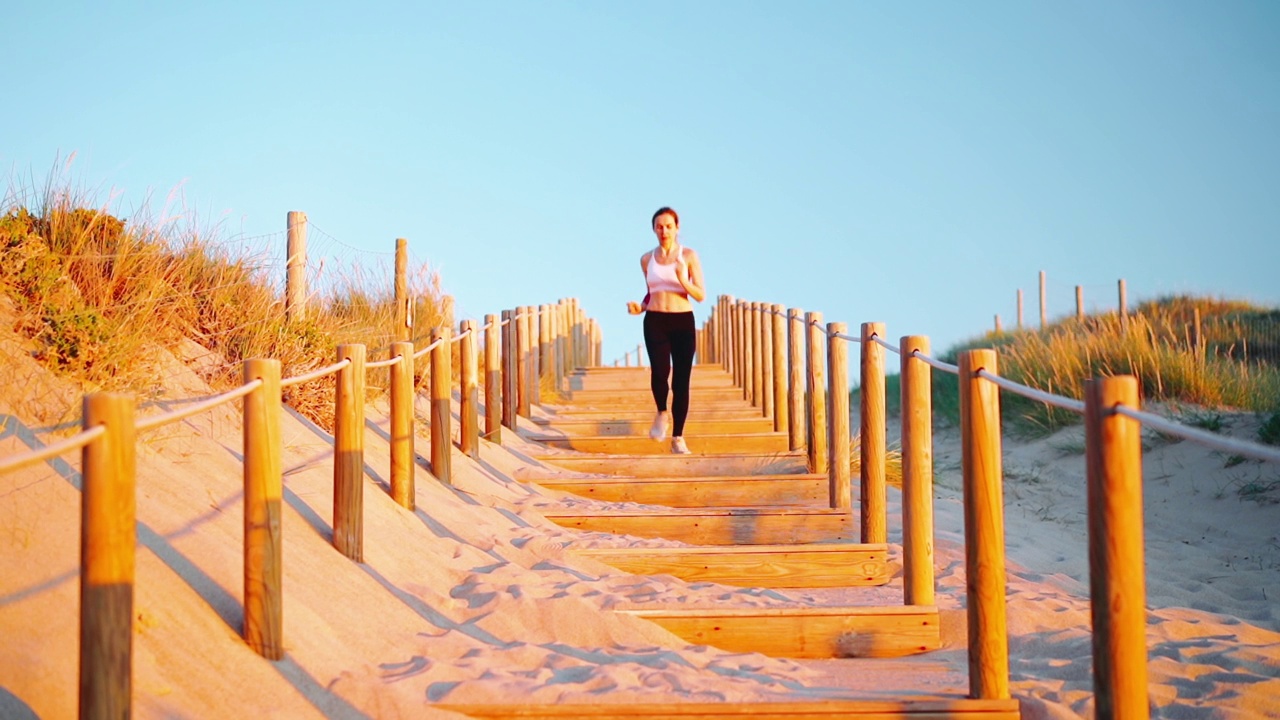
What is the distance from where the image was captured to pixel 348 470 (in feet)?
16.6

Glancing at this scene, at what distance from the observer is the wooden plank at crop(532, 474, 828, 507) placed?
834 cm

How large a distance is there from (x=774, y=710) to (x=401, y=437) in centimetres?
325

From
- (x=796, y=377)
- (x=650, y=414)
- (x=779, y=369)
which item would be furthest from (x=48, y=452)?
(x=650, y=414)

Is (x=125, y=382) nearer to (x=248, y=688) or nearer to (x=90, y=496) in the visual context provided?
(x=248, y=688)

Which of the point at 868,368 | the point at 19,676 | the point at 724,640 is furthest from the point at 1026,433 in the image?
the point at 19,676

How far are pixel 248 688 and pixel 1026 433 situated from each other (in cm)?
1173

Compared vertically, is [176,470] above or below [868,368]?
below

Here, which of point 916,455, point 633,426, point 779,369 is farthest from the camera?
point 633,426

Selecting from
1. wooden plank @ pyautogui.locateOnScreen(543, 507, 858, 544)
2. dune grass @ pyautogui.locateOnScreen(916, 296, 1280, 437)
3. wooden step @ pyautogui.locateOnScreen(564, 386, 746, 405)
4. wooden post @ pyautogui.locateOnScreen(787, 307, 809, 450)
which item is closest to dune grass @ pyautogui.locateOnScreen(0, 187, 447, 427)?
wooden plank @ pyautogui.locateOnScreen(543, 507, 858, 544)

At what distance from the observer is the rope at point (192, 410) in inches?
118

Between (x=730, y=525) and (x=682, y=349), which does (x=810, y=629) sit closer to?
(x=730, y=525)

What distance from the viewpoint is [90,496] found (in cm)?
275

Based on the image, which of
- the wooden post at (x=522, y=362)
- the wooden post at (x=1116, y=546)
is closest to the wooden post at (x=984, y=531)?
the wooden post at (x=1116, y=546)

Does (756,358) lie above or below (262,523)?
above
